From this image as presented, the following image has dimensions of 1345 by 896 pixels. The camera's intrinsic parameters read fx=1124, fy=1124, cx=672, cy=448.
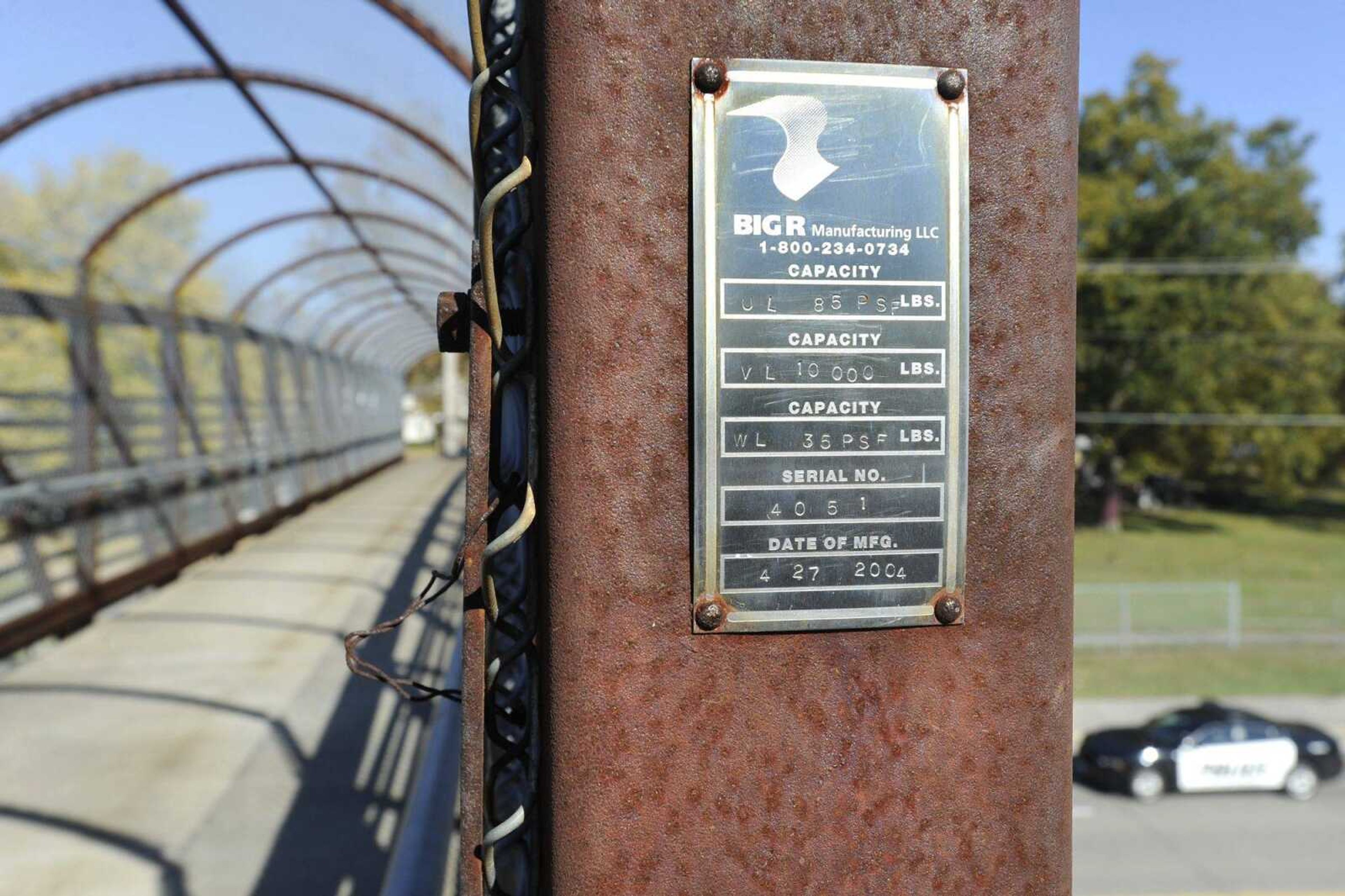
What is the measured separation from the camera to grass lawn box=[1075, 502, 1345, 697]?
24.4 m

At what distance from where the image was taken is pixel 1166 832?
57.8 ft

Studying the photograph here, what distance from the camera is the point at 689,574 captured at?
1362 millimetres

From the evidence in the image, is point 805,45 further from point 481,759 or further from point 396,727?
point 396,727

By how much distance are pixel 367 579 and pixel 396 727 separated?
486 centimetres

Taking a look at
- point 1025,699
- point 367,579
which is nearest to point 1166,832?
point 367,579

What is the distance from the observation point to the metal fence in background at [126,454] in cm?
800

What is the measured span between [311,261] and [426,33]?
869cm

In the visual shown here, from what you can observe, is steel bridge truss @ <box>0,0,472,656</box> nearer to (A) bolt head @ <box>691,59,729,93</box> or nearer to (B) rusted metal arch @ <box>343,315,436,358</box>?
(B) rusted metal arch @ <box>343,315,436,358</box>

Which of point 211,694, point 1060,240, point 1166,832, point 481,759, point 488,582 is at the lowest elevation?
point 1166,832

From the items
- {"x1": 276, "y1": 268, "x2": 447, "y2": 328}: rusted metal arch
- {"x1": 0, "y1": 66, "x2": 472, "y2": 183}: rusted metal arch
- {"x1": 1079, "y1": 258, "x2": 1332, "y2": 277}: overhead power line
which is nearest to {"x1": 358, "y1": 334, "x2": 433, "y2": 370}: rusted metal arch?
{"x1": 276, "y1": 268, "x2": 447, "y2": 328}: rusted metal arch

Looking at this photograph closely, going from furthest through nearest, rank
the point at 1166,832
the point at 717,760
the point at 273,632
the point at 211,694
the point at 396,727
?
the point at 1166,832
the point at 273,632
the point at 211,694
the point at 396,727
the point at 717,760

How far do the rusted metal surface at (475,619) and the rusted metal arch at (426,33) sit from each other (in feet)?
18.5

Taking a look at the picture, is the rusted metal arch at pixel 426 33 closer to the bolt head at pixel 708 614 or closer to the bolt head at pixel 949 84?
the bolt head at pixel 949 84

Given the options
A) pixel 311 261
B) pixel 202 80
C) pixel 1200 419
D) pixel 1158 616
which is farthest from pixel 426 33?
pixel 1200 419
